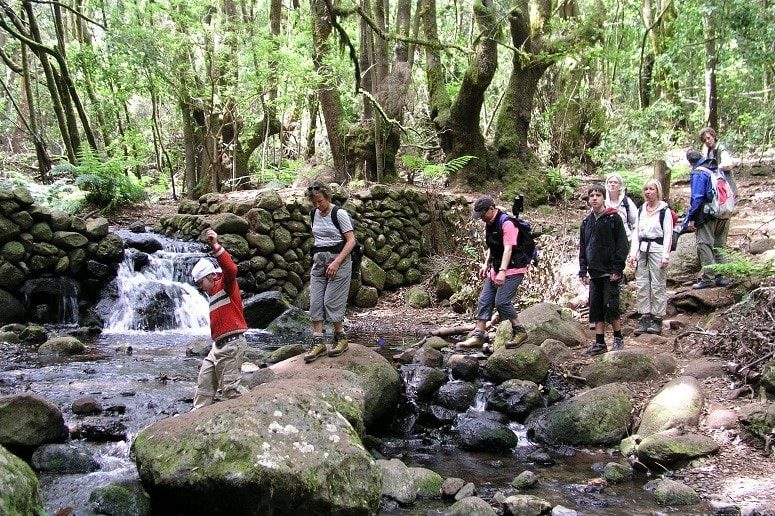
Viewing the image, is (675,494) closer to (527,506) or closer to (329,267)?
(527,506)

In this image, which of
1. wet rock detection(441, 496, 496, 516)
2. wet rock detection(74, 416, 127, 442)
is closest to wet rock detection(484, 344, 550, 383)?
wet rock detection(441, 496, 496, 516)

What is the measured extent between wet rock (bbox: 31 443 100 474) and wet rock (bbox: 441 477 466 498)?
2609 millimetres

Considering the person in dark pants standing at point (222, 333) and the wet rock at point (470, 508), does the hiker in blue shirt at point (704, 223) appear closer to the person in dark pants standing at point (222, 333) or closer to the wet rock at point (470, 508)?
the wet rock at point (470, 508)

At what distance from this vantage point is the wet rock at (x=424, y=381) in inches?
266

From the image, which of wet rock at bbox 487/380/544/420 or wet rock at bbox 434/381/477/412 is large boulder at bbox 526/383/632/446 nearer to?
wet rock at bbox 487/380/544/420

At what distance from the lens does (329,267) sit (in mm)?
6070

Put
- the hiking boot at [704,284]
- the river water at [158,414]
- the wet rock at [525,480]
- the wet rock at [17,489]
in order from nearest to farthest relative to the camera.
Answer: the wet rock at [17,489] < the river water at [158,414] < the wet rock at [525,480] < the hiking boot at [704,284]

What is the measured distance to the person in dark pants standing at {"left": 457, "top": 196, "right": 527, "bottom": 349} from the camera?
6.79 m

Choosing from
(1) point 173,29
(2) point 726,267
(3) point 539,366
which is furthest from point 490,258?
(1) point 173,29

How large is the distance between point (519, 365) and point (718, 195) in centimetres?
363

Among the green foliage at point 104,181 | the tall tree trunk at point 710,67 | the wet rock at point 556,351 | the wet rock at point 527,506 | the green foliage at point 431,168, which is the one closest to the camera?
the wet rock at point 527,506

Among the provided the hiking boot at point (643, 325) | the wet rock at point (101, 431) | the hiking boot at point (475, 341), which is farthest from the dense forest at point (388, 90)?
the wet rock at point (101, 431)

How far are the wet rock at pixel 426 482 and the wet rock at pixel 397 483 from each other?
4 centimetres

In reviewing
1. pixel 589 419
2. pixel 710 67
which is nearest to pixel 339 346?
pixel 589 419
